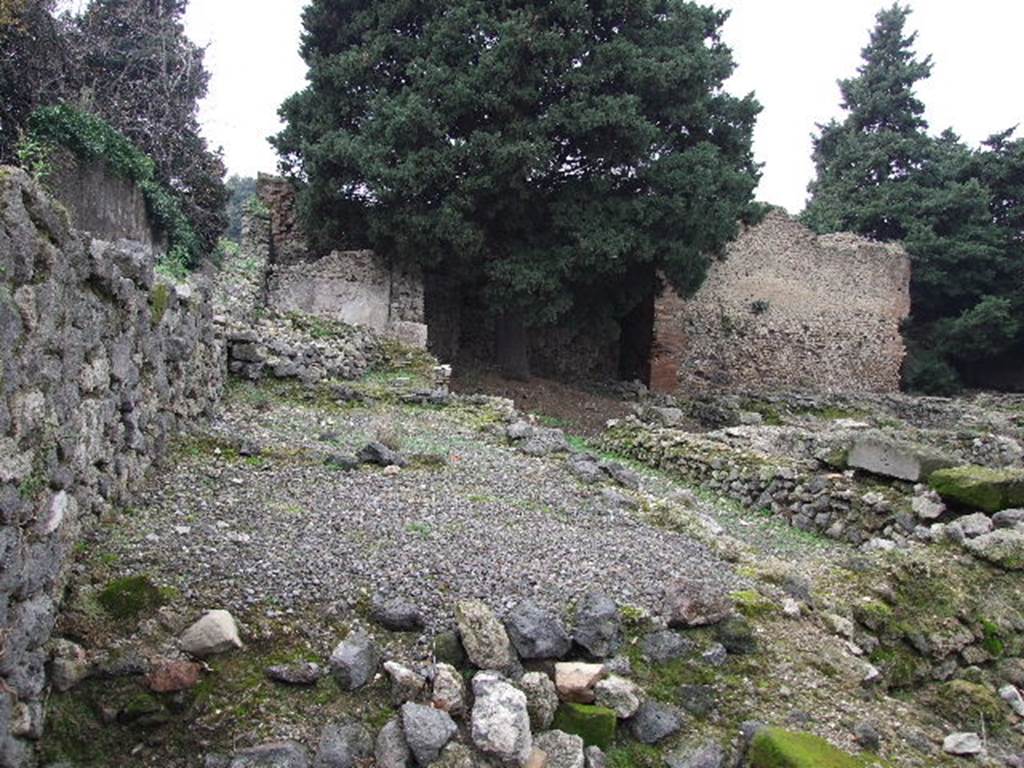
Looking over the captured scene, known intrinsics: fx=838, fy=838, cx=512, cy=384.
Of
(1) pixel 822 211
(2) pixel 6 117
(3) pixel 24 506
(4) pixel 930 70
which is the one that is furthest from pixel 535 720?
(4) pixel 930 70

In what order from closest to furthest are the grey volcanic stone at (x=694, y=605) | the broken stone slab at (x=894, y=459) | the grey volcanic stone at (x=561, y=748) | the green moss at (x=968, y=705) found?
the grey volcanic stone at (x=561, y=748) < the grey volcanic stone at (x=694, y=605) < the green moss at (x=968, y=705) < the broken stone slab at (x=894, y=459)

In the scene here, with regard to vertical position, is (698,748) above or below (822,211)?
below

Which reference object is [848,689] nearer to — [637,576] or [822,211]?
[637,576]

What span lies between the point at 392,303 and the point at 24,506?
12.2m

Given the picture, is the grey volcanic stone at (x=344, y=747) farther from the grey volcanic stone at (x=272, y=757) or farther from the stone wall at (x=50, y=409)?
the stone wall at (x=50, y=409)

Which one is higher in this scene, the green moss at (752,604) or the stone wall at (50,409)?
the stone wall at (50,409)

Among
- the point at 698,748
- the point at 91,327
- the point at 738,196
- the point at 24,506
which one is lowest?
the point at 698,748

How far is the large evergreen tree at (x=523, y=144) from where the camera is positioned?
13.6 meters

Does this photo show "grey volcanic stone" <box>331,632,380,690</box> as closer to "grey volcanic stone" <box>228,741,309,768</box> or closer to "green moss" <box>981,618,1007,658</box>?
"grey volcanic stone" <box>228,741,309,768</box>

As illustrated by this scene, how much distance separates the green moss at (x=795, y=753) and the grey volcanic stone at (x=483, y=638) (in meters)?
1.11

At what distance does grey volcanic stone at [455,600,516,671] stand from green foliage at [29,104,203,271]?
9545 mm

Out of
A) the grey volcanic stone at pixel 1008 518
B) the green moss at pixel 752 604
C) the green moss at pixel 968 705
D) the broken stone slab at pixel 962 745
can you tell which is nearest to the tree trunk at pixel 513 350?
the grey volcanic stone at pixel 1008 518

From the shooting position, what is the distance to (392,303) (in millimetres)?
15203

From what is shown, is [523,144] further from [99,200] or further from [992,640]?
[992,640]
